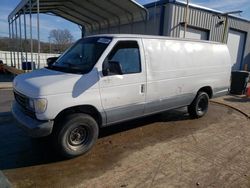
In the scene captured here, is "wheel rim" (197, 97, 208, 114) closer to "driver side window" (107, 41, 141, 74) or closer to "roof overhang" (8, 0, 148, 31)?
"driver side window" (107, 41, 141, 74)

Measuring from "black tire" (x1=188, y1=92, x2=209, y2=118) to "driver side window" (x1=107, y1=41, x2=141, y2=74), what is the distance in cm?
253

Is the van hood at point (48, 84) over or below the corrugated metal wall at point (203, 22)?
below

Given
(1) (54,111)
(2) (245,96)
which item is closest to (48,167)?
(1) (54,111)

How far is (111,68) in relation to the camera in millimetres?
4227

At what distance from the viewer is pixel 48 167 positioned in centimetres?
374

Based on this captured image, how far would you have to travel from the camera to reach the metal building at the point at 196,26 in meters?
12.6

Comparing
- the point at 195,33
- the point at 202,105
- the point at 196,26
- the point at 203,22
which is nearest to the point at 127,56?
the point at 202,105

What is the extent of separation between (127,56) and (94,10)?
506 inches

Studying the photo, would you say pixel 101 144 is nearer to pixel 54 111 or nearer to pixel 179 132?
pixel 54 111

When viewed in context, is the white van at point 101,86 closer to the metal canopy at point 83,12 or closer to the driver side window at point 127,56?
the driver side window at point 127,56

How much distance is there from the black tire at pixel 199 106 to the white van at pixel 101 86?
1.42ft

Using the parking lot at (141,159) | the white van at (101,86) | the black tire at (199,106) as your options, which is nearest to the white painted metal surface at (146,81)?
the white van at (101,86)

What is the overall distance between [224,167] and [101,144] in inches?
94.0

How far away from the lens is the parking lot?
340 centimetres
